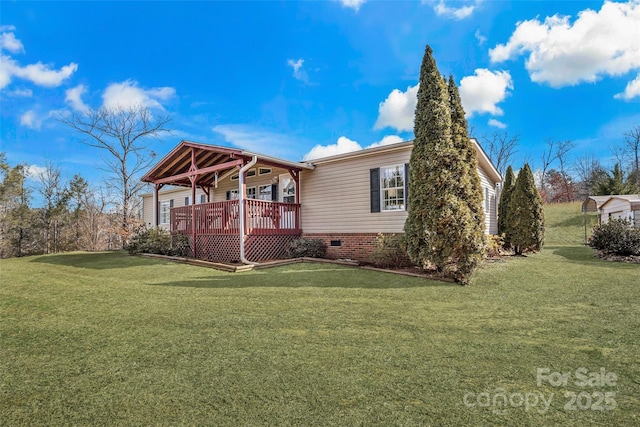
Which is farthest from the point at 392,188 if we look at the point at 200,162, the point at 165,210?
the point at 165,210

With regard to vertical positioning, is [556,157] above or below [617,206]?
above

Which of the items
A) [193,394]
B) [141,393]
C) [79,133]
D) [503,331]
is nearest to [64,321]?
[141,393]

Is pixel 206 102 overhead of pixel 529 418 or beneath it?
overhead

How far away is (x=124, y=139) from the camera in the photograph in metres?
22.0

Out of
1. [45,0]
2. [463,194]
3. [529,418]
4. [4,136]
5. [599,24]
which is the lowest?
[529,418]

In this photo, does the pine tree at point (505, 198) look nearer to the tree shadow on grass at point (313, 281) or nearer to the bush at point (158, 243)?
the tree shadow on grass at point (313, 281)

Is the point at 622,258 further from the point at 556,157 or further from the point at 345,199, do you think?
the point at 556,157

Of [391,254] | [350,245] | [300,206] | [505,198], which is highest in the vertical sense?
[505,198]

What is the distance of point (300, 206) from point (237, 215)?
244 cm

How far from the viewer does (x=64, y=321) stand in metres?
4.12

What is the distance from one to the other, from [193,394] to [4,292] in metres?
5.37

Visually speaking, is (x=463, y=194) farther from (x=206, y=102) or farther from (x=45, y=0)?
(x=206, y=102)

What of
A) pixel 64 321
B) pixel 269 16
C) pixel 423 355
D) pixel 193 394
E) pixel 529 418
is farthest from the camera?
pixel 269 16

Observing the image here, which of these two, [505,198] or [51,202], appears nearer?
[505,198]
